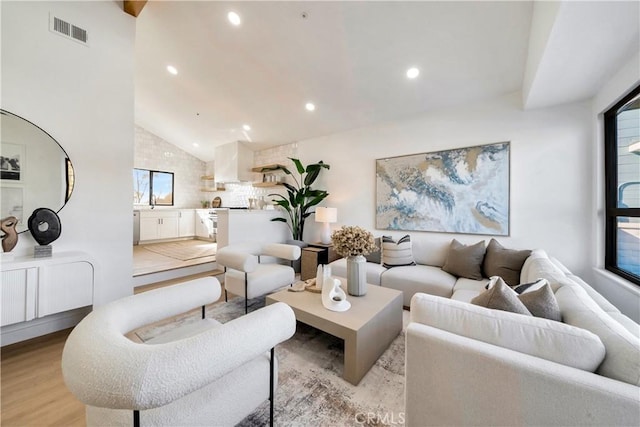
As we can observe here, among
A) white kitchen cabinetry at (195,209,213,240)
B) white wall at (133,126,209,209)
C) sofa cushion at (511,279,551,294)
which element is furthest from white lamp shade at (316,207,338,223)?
white wall at (133,126,209,209)

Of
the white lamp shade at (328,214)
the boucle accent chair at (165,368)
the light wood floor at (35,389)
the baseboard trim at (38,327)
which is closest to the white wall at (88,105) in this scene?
the baseboard trim at (38,327)

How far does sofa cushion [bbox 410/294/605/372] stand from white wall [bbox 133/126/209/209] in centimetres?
751

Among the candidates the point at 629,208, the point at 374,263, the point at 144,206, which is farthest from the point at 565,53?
the point at 144,206

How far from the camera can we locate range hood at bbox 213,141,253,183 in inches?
216

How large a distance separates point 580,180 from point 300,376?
11.6 ft

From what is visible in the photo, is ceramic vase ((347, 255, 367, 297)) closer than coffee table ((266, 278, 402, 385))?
No

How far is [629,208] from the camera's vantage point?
2.04m

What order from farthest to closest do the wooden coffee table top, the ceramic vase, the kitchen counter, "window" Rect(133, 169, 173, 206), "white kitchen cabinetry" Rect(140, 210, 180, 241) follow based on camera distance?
"window" Rect(133, 169, 173, 206)
"white kitchen cabinetry" Rect(140, 210, 180, 241)
the kitchen counter
the ceramic vase
the wooden coffee table top

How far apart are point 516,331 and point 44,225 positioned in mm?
3474

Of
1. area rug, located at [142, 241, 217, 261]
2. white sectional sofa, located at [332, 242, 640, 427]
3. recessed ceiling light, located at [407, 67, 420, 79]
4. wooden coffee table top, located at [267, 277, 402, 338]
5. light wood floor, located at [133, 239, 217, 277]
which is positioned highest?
recessed ceiling light, located at [407, 67, 420, 79]

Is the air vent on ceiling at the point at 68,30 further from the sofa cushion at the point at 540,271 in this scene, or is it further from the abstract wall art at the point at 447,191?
the sofa cushion at the point at 540,271

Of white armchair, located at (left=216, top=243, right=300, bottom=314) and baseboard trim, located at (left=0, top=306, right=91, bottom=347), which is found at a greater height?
white armchair, located at (left=216, top=243, right=300, bottom=314)

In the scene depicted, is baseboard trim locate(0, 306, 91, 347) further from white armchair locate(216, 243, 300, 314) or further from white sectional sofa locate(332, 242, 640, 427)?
white sectional sofa locate(332, 242, 640, 427)

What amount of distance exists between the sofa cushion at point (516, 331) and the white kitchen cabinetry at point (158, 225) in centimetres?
666
